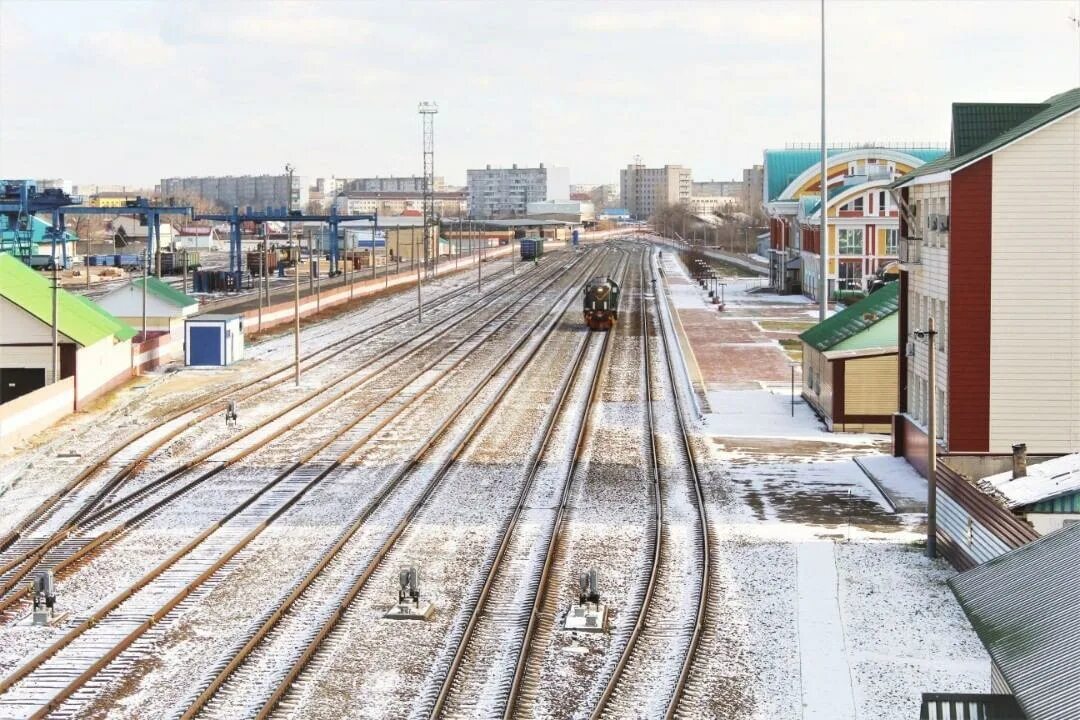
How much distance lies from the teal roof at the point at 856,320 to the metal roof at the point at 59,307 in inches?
839

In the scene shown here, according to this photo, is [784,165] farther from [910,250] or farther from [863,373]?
[910,250]

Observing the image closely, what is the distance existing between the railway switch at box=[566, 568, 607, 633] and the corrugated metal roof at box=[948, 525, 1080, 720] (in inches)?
209

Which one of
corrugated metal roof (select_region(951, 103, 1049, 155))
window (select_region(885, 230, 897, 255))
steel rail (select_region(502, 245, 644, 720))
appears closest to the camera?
steel rail (select_region(502, 245, 644, 720))

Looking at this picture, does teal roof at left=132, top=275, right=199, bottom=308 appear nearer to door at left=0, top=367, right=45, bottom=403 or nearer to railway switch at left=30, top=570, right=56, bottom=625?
door at left=0, top=367, right=45, bottom=403

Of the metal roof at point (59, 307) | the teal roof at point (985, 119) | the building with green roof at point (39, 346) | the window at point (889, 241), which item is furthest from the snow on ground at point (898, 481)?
the window at point (889, 241)

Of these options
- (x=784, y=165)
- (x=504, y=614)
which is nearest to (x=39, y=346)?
(x=504, y=614)

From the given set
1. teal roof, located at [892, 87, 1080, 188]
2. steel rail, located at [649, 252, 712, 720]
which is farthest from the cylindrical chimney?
teal roof, located at [892, 87, 1080, 188]

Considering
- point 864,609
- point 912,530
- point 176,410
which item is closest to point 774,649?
point 864,609

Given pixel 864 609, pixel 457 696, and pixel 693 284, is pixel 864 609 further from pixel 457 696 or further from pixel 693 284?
pixel 693 284

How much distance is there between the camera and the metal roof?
1628 inches

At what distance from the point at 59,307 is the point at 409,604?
2759cm

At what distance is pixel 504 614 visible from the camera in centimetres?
1981

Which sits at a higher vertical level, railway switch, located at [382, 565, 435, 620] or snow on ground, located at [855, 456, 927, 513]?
snow on ground, located at [855, 456, 927, 513]

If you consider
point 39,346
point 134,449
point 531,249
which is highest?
point 531,249
